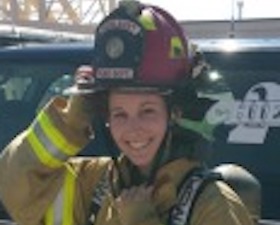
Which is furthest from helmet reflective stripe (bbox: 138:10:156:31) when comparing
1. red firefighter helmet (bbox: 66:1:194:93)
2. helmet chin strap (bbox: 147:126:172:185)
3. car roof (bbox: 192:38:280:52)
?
car roof (bbox: 192:38:280:52)

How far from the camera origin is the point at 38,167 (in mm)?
2527

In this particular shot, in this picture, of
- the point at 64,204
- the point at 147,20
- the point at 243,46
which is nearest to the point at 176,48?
the point at 147,20

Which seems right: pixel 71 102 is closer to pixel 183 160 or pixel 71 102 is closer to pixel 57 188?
pixel 57 188

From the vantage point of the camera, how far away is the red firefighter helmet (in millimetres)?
2283

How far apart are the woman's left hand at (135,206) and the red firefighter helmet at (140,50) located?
284 mm

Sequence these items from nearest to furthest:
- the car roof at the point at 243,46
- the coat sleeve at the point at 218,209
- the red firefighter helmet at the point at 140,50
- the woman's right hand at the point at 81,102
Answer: the coat sleeve at the point at 218,209 → the red firefighter helmet at the point at 140,50 → the woman's right hand at the point at 81,102 → the car roof at the point at 243,46

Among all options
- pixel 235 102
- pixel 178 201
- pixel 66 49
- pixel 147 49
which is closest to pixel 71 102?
pixel 147 49

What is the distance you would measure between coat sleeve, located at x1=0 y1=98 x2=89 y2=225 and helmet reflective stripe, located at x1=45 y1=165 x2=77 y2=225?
0.02m

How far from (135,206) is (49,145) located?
0.42m

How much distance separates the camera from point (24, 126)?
405 cm

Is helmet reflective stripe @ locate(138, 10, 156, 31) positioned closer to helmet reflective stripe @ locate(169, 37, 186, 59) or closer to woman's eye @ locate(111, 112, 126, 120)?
helmet reflective stripe @ locate(169, 37, 186, 59)

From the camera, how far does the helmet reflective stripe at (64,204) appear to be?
8.32 ft

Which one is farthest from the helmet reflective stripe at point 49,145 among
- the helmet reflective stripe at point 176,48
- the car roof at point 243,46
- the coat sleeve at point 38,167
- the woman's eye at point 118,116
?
the car roof at point 243,46

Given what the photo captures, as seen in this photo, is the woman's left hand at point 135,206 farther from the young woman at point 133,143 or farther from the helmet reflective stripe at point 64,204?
the helmet reflective stripe at point 64,204
